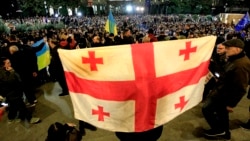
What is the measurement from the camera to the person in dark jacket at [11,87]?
5.98 metres

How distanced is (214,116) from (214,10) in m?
55.6

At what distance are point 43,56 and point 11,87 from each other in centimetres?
314

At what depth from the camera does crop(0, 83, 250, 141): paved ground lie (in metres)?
5.53

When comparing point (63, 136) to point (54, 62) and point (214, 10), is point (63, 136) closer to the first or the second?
point (54, 62)

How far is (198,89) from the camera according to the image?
11.5 feet

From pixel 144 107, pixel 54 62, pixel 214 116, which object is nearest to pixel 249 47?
pixel 214 116

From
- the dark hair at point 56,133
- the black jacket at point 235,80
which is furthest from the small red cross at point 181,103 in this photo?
the black jacket at point 235,80

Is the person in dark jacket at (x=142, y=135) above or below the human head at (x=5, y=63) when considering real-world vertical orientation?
below

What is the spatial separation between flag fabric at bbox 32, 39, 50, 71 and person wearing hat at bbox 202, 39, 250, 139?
574 centimetres

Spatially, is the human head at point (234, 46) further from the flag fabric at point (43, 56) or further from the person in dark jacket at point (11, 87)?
the flag fabric at point (43, 56)

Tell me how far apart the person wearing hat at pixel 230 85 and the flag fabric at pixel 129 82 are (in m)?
1.51

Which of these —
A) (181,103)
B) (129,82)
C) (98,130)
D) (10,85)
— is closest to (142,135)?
(181,103)

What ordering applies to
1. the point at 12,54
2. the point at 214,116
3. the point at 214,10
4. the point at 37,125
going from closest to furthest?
the point at 214,116, the point at 37,125, the point at 12,54, the point at 214,10

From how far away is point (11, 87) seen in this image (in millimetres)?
6113
